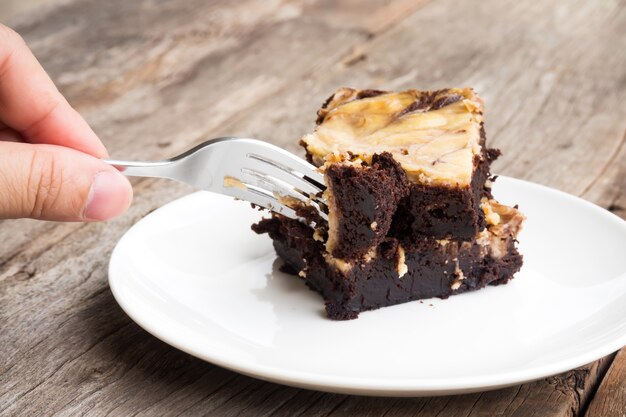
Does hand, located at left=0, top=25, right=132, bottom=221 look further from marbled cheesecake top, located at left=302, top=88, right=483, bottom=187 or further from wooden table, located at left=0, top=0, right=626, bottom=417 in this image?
marbled cheesecake top, located at left=302, top=88, right=483, bottom=187

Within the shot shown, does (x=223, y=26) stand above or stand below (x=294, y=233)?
below

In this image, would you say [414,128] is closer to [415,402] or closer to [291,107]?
[415,402]

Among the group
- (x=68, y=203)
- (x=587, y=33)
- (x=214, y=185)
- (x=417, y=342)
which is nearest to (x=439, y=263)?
(x=417, y=342)

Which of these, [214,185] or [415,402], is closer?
[415,402]

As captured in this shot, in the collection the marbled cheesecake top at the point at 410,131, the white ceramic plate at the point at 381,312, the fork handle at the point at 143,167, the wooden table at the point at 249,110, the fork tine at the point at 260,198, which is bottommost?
the wooden table at the point at 249,110

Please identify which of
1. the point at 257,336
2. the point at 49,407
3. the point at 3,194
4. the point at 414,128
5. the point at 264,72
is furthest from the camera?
the point at 264,72

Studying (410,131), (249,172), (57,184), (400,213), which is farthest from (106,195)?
(410,131)

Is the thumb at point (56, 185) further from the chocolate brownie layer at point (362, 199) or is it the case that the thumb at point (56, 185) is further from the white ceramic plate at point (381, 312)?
the chocolate brownie layer at point (362, 199)

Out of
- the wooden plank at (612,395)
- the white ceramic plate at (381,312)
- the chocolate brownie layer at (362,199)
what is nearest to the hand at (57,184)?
the white ceramic plate at (381,312)
